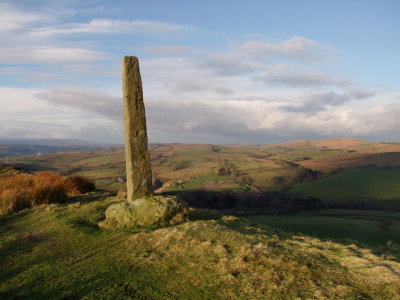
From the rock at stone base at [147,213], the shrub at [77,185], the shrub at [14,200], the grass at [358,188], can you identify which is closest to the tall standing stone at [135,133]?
the rock at stone base at [147,213]

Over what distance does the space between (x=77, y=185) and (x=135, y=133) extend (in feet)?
23.9

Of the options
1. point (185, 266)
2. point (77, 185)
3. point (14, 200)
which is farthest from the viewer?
point (77, 185)

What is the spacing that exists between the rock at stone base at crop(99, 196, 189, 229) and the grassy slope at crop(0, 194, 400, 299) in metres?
0.68

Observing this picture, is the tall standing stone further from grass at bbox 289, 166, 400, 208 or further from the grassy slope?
grass at bbox 289, 166, 400, 208

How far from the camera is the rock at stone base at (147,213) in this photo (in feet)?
34.5

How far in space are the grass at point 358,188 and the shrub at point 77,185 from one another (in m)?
49.2

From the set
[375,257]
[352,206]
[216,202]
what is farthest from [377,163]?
[375,257]

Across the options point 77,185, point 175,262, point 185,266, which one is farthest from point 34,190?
point 185,266

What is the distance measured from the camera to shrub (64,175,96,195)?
1692cm

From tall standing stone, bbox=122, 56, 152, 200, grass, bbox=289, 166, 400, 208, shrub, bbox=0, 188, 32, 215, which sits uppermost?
tall standing stone, bbox=122, 56, 152, 200

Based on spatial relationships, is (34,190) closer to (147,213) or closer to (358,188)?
(147,213)

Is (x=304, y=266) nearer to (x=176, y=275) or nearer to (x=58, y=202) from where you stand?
(x=176, y=275)

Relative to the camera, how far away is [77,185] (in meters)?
17.4

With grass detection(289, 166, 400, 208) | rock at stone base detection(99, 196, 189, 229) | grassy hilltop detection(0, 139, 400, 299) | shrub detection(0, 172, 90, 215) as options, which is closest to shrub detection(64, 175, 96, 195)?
shrub detection(0, 172, 90, 215)
